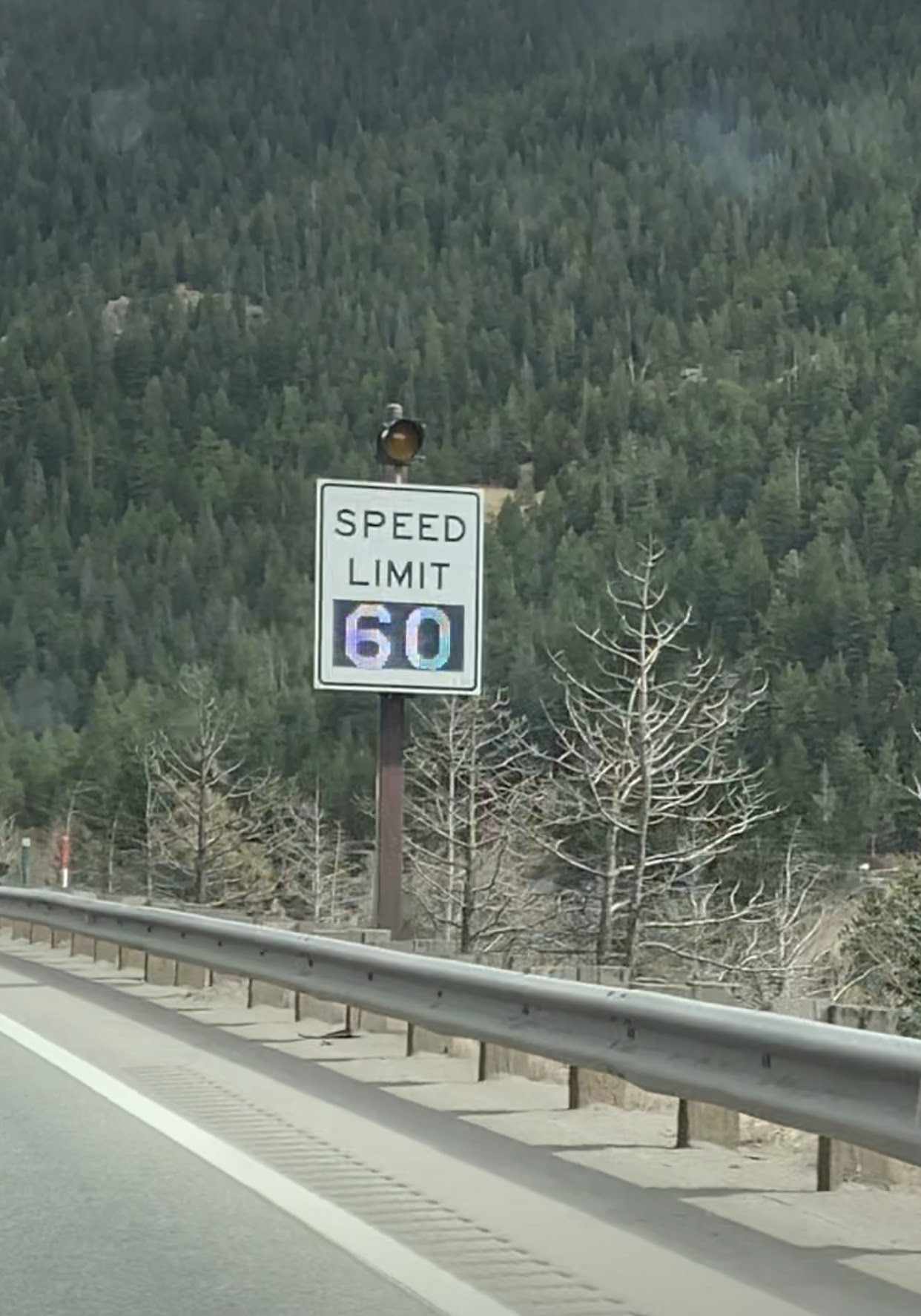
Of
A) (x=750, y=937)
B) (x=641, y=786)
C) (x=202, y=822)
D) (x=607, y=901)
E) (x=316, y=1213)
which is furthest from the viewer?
(x=202, y=822)

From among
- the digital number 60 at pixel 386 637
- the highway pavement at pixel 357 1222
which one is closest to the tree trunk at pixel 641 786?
the digital number 60 at pixel 386 637

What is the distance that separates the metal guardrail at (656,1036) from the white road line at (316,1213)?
1.38m

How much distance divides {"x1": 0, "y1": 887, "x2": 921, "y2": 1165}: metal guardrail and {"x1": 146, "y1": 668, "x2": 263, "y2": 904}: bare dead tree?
188 ft

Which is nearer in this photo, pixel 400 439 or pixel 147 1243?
pixel 147 1243

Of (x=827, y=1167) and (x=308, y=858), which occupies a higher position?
(x=308, y=858)

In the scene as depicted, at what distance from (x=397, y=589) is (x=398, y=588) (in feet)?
0.05

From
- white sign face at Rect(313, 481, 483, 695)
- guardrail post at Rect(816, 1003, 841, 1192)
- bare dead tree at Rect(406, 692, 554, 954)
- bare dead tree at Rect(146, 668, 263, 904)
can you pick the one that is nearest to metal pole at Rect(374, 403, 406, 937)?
white sign face at Rect(313, 481, 483, 695)

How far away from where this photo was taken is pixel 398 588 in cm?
1970

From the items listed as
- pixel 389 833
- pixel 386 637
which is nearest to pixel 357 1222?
pixel 389 833

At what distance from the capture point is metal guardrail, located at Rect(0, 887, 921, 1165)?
7148 millimetres

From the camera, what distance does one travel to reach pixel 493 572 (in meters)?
161

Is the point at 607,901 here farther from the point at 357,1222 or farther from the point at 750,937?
the point at 357,1222

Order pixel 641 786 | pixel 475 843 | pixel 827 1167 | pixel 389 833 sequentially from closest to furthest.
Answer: pixel 827 1167, pixel 389 833, pixel 641 786, pixel 475 843

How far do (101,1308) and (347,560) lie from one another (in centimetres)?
1317
